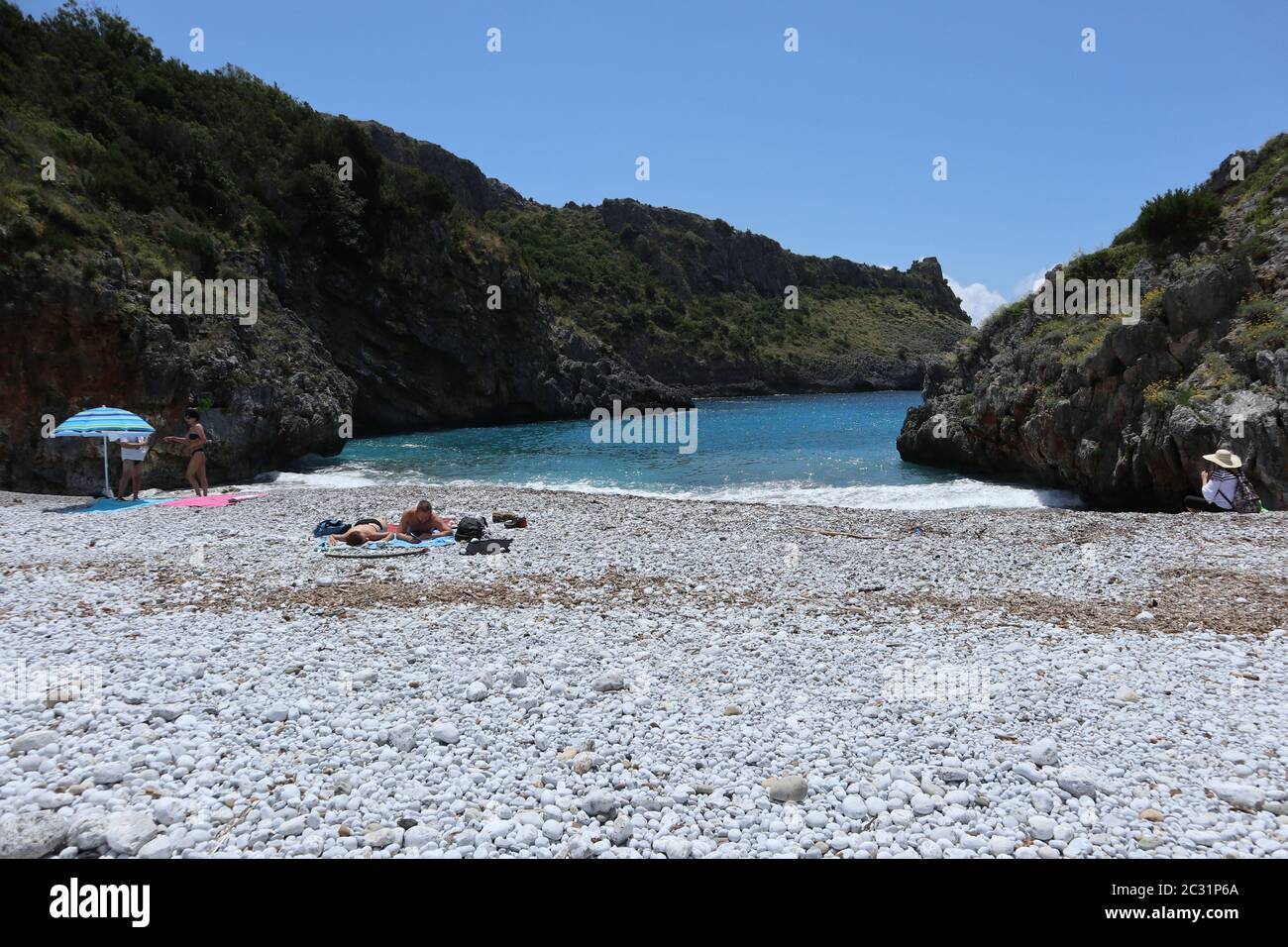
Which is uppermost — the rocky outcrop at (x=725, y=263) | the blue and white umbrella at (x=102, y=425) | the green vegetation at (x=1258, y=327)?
the rocky outcrop at (x=725, y=263)

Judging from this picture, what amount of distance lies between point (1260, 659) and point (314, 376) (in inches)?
1280

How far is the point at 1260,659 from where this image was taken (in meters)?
6.69

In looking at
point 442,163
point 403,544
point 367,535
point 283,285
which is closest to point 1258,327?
point 403,544

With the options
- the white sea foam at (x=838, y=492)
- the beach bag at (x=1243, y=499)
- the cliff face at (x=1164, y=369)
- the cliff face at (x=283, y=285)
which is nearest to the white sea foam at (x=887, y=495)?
the white sea foam at (x=838, y=492)

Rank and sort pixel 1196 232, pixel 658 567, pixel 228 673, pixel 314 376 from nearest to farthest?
1. pixel 228 673
2. pixel 658 567
3. pixel 1196 232
4. pixel 314 376

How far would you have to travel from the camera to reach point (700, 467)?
32281 mm

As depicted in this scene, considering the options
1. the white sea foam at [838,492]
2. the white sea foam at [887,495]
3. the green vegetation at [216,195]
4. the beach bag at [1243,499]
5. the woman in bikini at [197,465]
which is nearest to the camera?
the beach bag at [1243,499]

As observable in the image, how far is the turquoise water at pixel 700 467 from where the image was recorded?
24.1m

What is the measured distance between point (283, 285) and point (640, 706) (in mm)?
46358

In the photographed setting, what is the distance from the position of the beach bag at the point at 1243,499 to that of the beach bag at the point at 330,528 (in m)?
17.0

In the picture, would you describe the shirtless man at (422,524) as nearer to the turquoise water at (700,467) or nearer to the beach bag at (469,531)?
the beach bag at (469,531)
